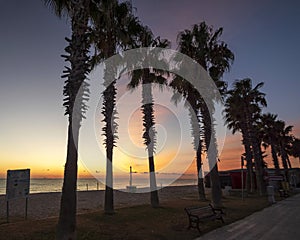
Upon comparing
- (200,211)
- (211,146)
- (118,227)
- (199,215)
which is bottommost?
(118,227)

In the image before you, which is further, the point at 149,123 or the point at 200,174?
the point at 200,174

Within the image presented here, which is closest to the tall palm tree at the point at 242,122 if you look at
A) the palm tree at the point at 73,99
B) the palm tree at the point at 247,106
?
the palm tree at the point at 247,106

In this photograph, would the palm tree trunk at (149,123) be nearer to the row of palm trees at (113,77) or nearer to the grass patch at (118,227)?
the row of palm trees at (113,77)

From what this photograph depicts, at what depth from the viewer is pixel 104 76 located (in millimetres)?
14109

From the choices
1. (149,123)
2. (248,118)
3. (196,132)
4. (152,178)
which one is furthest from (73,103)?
(248,118)

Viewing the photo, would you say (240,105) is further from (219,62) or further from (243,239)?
(243,239)

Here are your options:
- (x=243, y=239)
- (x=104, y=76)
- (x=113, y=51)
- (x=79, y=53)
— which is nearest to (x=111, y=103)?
(x=104, y=76)

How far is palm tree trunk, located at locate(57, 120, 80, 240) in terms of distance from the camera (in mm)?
7531

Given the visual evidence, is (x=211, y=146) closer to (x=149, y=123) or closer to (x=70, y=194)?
(x=149, y=123)

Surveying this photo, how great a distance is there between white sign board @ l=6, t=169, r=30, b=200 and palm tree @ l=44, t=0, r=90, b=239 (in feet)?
16.6

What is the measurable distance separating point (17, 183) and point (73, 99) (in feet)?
20.2

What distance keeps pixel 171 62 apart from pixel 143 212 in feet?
35.8

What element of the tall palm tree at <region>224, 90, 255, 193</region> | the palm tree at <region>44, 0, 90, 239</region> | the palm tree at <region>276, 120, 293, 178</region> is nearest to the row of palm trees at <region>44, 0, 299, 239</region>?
the palm tree at <region>44, 0, 90, 239</region>

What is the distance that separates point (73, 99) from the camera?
8461 mm
